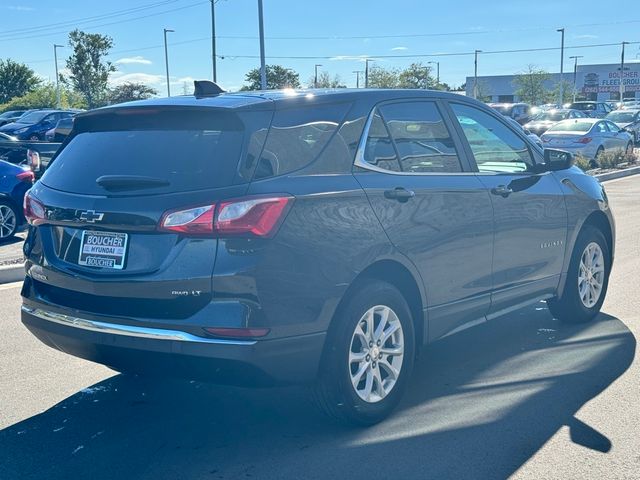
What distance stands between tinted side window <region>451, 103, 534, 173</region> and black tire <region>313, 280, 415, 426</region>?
141cm

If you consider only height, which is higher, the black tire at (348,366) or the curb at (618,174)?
the black tire at (348,366)

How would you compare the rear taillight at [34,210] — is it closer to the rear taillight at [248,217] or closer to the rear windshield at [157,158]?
the rear windshield at [157,158]

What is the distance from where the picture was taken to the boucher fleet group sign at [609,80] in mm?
74250

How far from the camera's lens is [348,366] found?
429cm

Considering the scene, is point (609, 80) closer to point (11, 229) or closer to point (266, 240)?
point (11, 229)

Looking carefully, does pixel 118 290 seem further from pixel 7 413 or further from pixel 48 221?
pixel 7 413

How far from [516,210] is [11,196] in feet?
26.1

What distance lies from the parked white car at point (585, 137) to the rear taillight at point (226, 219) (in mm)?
20493

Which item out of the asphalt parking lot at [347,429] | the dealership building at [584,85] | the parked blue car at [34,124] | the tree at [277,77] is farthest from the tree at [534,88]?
the asphalt parking lot at [347,429]

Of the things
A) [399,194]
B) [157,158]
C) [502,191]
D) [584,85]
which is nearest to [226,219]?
[157,158]

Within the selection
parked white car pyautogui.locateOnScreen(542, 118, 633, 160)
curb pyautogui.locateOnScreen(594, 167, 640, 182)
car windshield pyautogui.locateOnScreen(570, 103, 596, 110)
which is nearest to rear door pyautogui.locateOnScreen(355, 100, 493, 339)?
curb pyautogui.locateOnScreen(594, 167, 640, 182)

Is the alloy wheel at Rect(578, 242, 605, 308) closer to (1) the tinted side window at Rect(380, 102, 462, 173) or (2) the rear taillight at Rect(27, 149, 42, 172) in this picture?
(1) the tinted side window at Rect(380, 102, 462, 173)

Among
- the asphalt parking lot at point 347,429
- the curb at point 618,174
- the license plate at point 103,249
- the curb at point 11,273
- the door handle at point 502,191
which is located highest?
the door handle at point 502,191

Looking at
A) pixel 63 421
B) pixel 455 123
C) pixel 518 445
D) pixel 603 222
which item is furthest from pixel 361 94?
pixel 603 222
